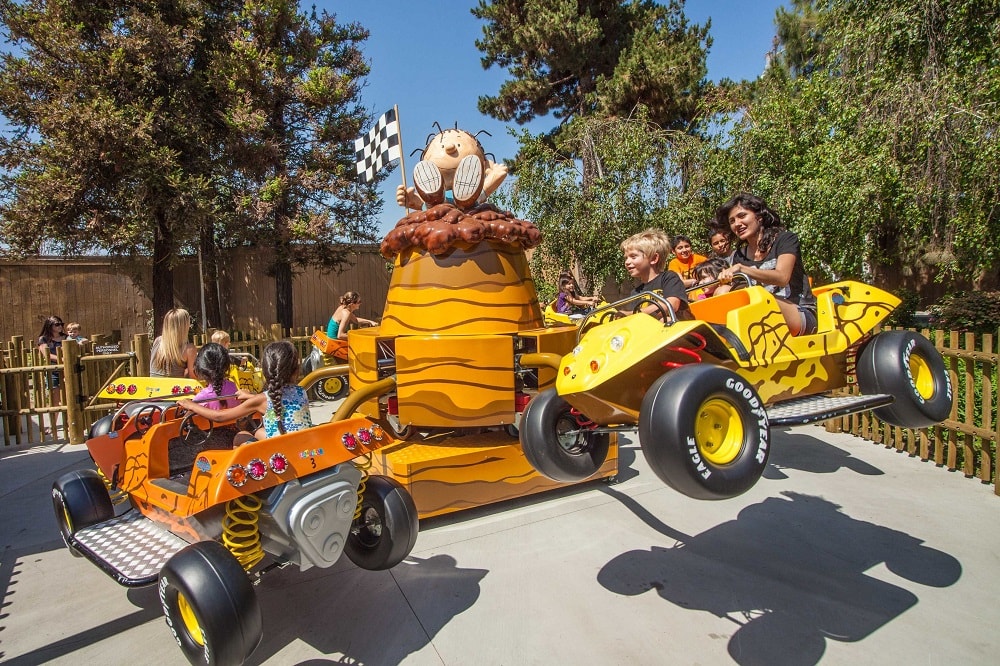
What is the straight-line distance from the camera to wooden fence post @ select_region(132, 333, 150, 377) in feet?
22.9

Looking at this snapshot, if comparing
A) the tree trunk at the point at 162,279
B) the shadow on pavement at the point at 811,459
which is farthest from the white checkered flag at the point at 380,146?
the tree trunk at the point at 162,279

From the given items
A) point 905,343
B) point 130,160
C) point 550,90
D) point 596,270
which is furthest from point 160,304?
point 905,343

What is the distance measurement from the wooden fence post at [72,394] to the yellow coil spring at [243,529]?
5.35 m

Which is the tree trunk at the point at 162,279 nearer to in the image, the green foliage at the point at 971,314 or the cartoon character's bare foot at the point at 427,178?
the cartoon character's bare foot at the point at 427,178

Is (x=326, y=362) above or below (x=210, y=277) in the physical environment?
below

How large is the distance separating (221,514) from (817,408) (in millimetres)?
2653

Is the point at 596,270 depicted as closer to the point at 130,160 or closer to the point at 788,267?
the point at 788,267

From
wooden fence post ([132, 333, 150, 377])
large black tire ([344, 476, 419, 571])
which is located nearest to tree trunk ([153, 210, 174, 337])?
wooden fence post ([132, 333, 150, 377])

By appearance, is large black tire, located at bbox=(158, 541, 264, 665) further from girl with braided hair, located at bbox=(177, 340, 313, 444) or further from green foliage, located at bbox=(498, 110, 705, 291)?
green foliage, located at bbox=(498, 110, 705, 291)

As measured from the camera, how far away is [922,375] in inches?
117

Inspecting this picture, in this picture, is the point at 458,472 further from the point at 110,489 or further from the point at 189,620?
the point at 110,489

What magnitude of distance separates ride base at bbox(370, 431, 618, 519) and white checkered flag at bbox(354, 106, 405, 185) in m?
2.57

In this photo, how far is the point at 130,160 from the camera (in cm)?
1064

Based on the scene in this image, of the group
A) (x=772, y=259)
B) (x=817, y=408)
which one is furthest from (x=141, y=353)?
(x=817, y=408)
